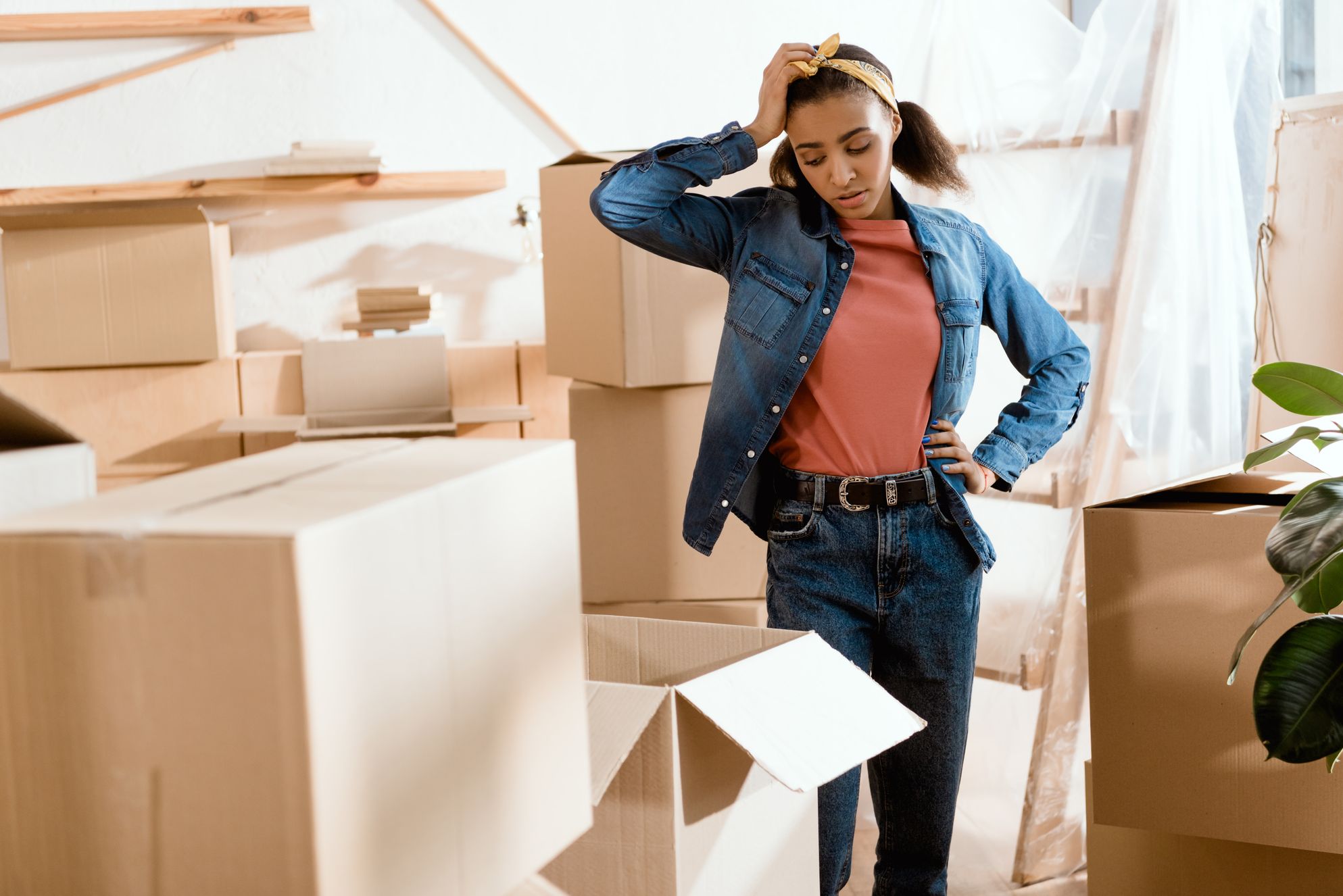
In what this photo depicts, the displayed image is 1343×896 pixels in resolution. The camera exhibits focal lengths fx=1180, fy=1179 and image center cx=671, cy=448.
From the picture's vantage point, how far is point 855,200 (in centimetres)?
154

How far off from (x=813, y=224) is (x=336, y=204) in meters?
1.61

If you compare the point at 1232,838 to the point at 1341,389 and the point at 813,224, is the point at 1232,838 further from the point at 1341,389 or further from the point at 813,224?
the point at 813,224

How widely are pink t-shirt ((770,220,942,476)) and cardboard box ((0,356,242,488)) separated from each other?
1.57 m

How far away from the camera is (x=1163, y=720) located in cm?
132

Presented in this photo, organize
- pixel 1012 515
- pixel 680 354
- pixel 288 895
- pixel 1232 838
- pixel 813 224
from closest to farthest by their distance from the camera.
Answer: pixel 288 895 → pixel 1232 838 → pixel 813 224 → pixel 680 354 → pixel 1012 515

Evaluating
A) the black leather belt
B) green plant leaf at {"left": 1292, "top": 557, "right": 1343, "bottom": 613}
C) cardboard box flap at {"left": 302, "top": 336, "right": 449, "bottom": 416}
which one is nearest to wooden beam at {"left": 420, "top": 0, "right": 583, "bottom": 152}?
cardboard box flap at {"left": 302, "top": 336, "right": 449, "bottom": 416}

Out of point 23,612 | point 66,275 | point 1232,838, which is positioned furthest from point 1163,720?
point 66,275

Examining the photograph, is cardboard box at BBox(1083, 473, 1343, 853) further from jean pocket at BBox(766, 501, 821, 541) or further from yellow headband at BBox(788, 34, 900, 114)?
yellow headband at BBox(788, 34, 900, 114)

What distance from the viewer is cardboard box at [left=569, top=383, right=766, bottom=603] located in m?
2.07

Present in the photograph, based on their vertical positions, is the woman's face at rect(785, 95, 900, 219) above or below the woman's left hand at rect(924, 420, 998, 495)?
above

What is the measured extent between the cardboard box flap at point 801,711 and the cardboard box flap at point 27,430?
51 cm

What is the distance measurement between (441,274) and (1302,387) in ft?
6.82

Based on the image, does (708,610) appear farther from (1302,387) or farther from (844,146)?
(1302,387)

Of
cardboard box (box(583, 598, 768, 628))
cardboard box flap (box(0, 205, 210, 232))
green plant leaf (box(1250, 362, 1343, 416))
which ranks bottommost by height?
cardboard box (box(583, 598, 768, 628))
